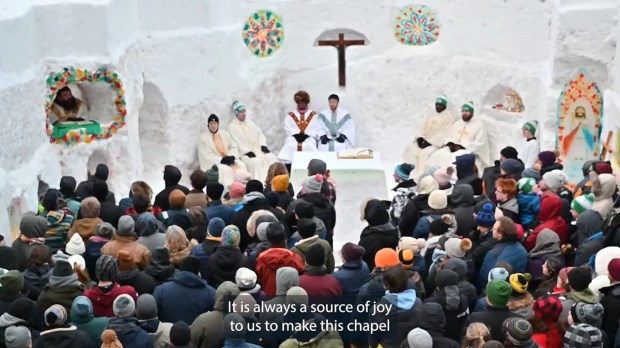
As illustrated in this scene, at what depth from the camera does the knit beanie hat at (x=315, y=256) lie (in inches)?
343

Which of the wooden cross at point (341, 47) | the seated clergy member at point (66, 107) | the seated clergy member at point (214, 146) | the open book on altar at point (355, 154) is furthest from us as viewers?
the wooden cross at point (341, 47)

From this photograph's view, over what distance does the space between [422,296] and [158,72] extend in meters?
7.11

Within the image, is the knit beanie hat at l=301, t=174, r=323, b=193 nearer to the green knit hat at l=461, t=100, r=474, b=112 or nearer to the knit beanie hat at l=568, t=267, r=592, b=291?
the knit beanie hat at l=568, t=267, r=592, b=291

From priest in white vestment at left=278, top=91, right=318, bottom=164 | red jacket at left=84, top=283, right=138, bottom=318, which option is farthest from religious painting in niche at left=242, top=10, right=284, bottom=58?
red jacket at left=84, top=283, right=138, bottom=318

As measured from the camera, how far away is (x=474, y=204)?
34.2 feet

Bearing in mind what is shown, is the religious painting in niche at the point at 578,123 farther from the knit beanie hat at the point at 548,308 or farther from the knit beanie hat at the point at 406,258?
the knit beanie hat at the point at 548,308

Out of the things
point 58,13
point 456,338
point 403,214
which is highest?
point 58,13

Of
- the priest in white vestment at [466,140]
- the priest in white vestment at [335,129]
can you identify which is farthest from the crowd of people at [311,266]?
the priest in white vestment at [335,129]

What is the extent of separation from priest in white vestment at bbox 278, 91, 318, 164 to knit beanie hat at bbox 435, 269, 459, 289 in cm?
756

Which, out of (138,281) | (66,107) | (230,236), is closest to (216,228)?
(230,236)

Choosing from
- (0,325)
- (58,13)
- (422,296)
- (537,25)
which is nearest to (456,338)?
(422,296)

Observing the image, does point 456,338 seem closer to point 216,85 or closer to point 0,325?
point 0,325

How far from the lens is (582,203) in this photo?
10367mm

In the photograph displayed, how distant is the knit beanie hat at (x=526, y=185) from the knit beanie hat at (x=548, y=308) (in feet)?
8.88
